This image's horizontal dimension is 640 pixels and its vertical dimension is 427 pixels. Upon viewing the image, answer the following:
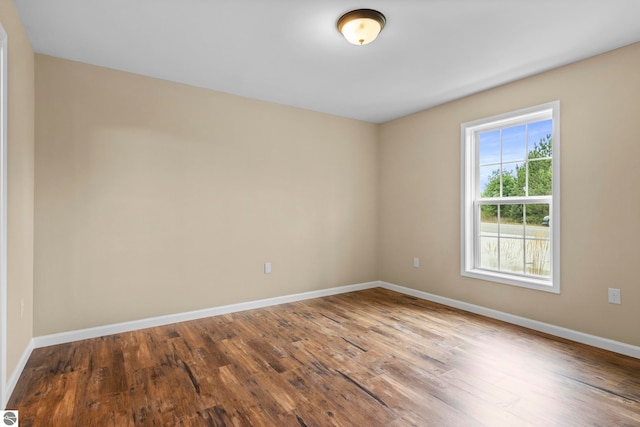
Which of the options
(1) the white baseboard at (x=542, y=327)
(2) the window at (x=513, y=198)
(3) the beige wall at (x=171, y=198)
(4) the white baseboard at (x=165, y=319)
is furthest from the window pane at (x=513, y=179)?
(4) the white baseboard at (x=165, y=319)

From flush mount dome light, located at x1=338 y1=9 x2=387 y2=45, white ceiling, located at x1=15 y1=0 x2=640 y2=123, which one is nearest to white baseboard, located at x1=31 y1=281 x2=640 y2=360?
white ceiling, located at x1=15 y1=0 x2=640 y2=123

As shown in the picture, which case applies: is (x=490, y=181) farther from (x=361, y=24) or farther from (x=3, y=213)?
(x=3, y=213)

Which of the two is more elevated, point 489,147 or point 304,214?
point 489,147

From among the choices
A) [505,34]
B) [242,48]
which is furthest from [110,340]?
[505,34]

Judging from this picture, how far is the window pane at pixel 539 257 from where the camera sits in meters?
3.15

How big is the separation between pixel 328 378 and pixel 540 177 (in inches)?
108

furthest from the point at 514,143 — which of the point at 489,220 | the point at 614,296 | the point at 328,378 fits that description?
the point at 328,378

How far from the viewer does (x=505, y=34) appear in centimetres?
242

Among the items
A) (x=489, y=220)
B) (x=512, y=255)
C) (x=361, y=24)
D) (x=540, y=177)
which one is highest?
(x=361, y=24)

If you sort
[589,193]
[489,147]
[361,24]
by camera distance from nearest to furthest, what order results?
[361,24]
[589,193]
[489,147]

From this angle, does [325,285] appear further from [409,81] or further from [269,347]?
[409,81]

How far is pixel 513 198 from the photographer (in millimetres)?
3410

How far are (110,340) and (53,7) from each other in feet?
8.39

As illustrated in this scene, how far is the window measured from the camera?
10.2ft
